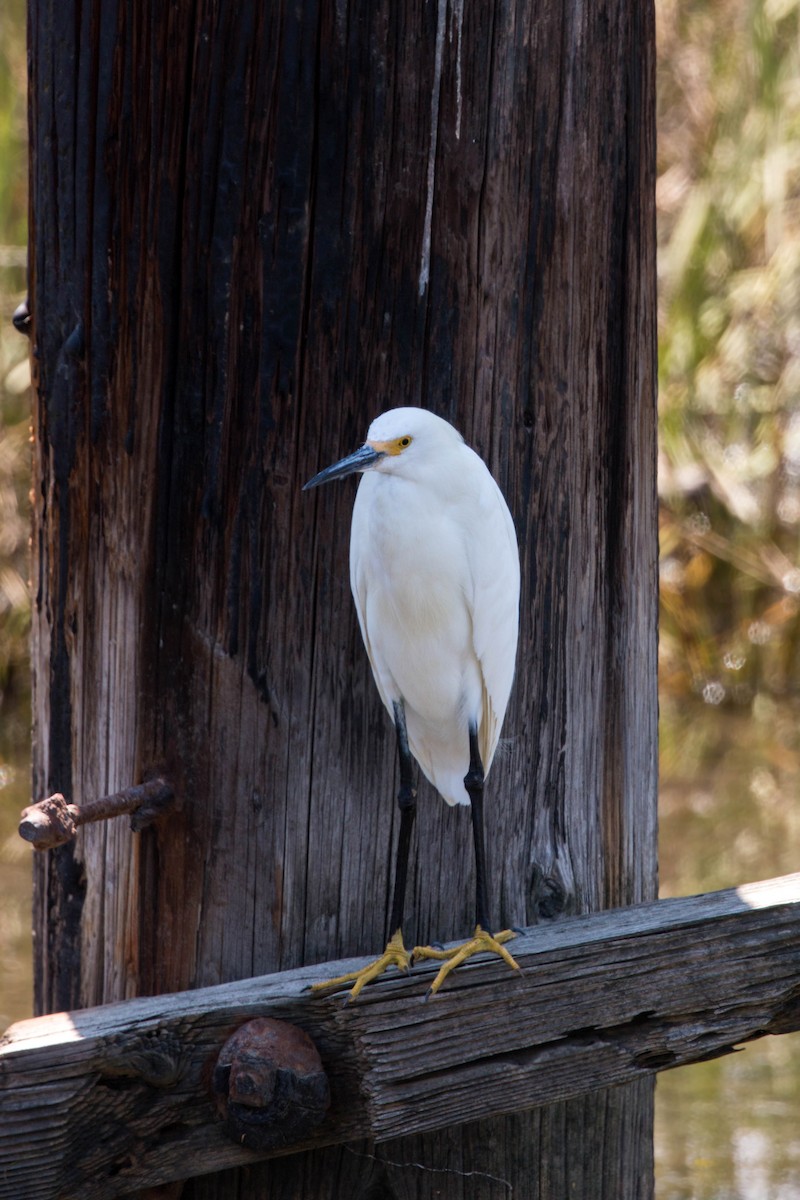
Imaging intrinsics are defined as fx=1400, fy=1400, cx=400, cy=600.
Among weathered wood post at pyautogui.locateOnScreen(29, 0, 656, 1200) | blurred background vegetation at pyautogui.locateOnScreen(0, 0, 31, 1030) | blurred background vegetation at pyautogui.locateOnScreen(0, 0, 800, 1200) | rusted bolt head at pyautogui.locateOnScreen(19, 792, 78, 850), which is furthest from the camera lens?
blurred background vegetation at pyautogui.locateOnScreen(0, 0, 800, 1200)

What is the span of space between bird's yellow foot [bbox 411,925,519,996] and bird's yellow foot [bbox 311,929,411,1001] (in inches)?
0.7

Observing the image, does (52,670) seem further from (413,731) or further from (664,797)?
(664,797)

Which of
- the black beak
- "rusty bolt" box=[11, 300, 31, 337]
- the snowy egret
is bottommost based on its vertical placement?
the snowy egret

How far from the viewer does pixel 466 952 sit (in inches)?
64.8

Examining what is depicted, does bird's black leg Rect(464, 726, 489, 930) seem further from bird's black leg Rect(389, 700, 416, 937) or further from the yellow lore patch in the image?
the yellow lore patch

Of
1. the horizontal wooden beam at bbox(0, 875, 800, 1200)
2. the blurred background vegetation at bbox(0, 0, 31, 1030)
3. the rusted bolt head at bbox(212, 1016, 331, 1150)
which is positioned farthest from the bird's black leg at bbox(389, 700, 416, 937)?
the blurred background vegetation at bbox(0, 0, 31, 1030)

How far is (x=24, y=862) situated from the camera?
16.7 ft

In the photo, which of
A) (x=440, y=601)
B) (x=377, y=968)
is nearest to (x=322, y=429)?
(x=440, y=601)

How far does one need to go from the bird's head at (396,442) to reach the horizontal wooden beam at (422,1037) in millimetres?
587

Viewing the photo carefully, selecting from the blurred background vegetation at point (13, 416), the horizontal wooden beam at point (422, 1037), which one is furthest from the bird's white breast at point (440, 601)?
the blurred background vegetation at point (13, 416)

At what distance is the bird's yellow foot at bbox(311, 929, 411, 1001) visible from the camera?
1.56m

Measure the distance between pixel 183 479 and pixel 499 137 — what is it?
56cm

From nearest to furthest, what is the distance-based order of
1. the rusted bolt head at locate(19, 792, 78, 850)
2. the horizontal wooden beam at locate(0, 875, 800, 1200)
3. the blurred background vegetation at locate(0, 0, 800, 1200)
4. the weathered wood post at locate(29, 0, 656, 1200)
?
the horizontal wooden beam at locate(0, 875, 800, 1200) → the rusted bolt head at locate(19, 792, 78, 850) → the weathered wood post at locate(29, 0, 656, 1200) → the blurred background vegetation at locate(0, 0, 800, 1200)

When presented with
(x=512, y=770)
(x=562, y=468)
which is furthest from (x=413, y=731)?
(x=562, y=468)
